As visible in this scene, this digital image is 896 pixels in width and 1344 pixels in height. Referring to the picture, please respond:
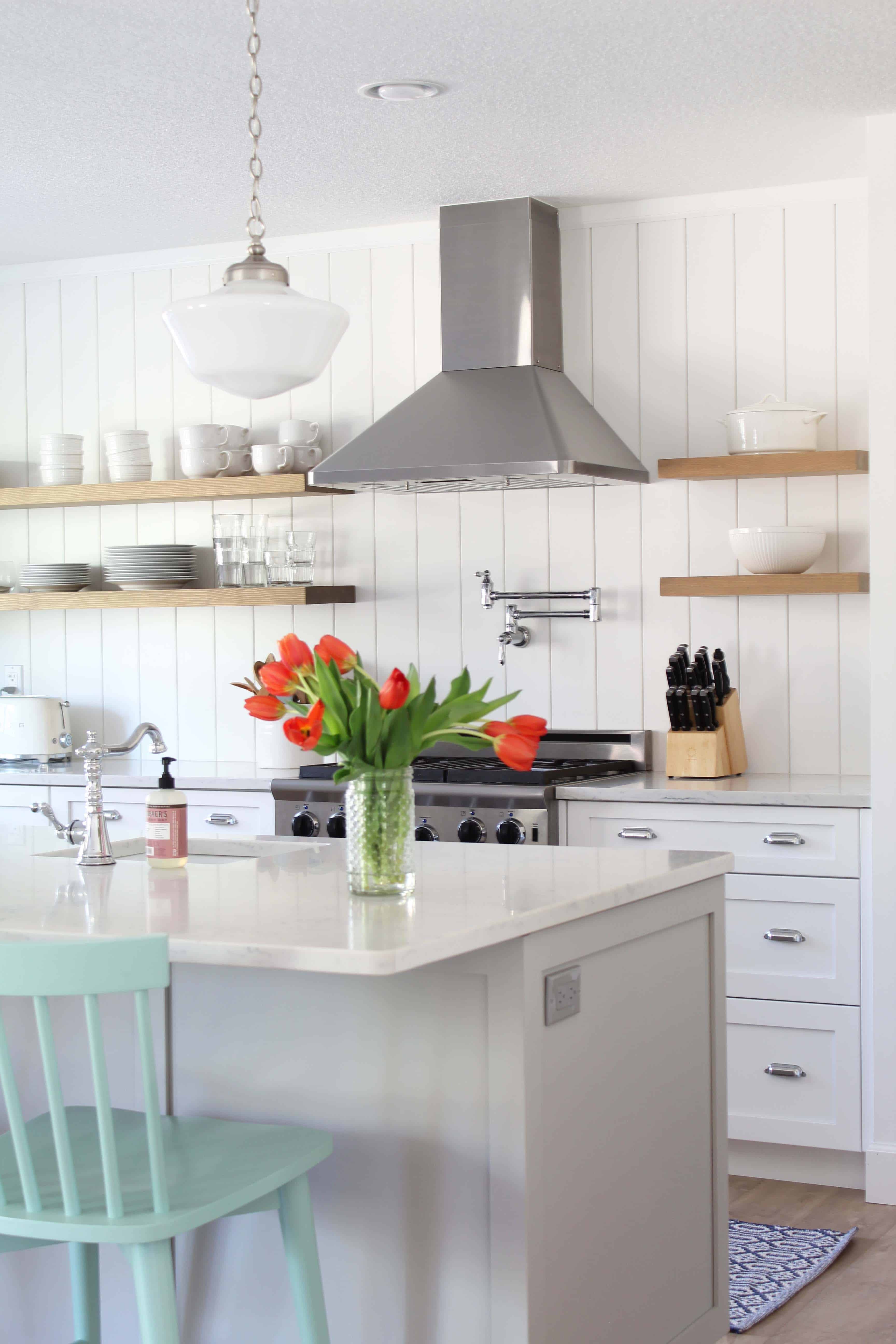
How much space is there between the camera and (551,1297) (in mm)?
2020

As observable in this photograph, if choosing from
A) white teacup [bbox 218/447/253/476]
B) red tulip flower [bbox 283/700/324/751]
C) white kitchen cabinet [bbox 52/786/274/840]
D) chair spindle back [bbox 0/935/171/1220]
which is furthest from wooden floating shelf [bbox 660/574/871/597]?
chair spindle back [bbox 0/935/171/1220]

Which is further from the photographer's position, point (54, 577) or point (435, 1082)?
point (54, 577)

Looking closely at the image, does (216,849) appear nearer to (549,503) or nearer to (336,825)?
(336,825)

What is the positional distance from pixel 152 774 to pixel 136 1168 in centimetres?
268

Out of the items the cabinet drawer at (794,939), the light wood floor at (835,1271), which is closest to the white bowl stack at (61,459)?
the cabinet drawer at (794,939)

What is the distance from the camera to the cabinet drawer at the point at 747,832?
359cm

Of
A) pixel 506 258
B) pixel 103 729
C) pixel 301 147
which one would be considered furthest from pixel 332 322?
pixel 103 729

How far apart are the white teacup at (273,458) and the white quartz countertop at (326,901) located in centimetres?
199

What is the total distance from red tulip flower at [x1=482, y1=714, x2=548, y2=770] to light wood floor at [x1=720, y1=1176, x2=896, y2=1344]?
139cm

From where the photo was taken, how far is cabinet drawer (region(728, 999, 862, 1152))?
357cm

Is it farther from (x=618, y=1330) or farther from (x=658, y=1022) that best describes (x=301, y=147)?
(x=618, y=1330)

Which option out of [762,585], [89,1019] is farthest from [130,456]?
[89,1019]

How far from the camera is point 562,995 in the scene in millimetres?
2059

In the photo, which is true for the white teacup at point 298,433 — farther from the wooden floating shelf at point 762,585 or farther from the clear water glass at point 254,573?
the wooden floating shelf at point 762,585
